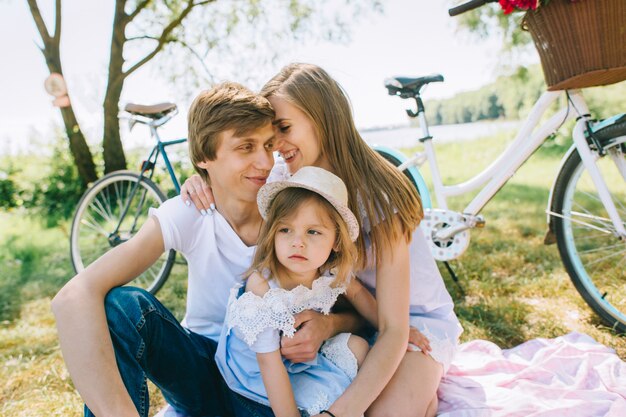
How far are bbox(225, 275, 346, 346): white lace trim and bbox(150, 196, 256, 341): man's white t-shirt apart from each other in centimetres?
20

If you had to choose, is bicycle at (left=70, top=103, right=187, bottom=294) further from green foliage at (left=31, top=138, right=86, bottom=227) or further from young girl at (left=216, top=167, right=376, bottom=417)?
green foliage at (left=31, top=138, right=86, bottom=227)

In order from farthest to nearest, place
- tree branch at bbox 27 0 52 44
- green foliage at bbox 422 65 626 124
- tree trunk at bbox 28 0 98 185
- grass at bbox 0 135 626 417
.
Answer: green foliage at bbox 422 65 626 124
tree trunk at bbox 28 0 98 185
tree branch at bbox 27 0 52 44
grass at bbox 0 135 626 417

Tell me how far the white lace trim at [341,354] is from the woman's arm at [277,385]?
0.19 metres

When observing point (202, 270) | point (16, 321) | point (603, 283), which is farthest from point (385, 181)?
point (16, 321)

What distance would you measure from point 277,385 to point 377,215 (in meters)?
0.60

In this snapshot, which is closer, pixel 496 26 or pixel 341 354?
pixel 341 354

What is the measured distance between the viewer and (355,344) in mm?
1602

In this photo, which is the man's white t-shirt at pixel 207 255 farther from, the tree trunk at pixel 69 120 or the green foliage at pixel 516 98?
the green foliage at pixel 516 98

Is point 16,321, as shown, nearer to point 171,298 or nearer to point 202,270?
point 171,298

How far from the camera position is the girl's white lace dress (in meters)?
1.46

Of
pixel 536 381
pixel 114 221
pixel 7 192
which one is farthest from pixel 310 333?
pixel 7 192

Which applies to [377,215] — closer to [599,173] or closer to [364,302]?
[364,302]

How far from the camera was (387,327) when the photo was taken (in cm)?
160

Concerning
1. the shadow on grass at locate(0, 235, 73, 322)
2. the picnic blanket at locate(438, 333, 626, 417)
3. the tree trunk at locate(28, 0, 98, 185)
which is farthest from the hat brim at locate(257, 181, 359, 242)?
the tree trunk at locate(28, 0, 98, 185)
